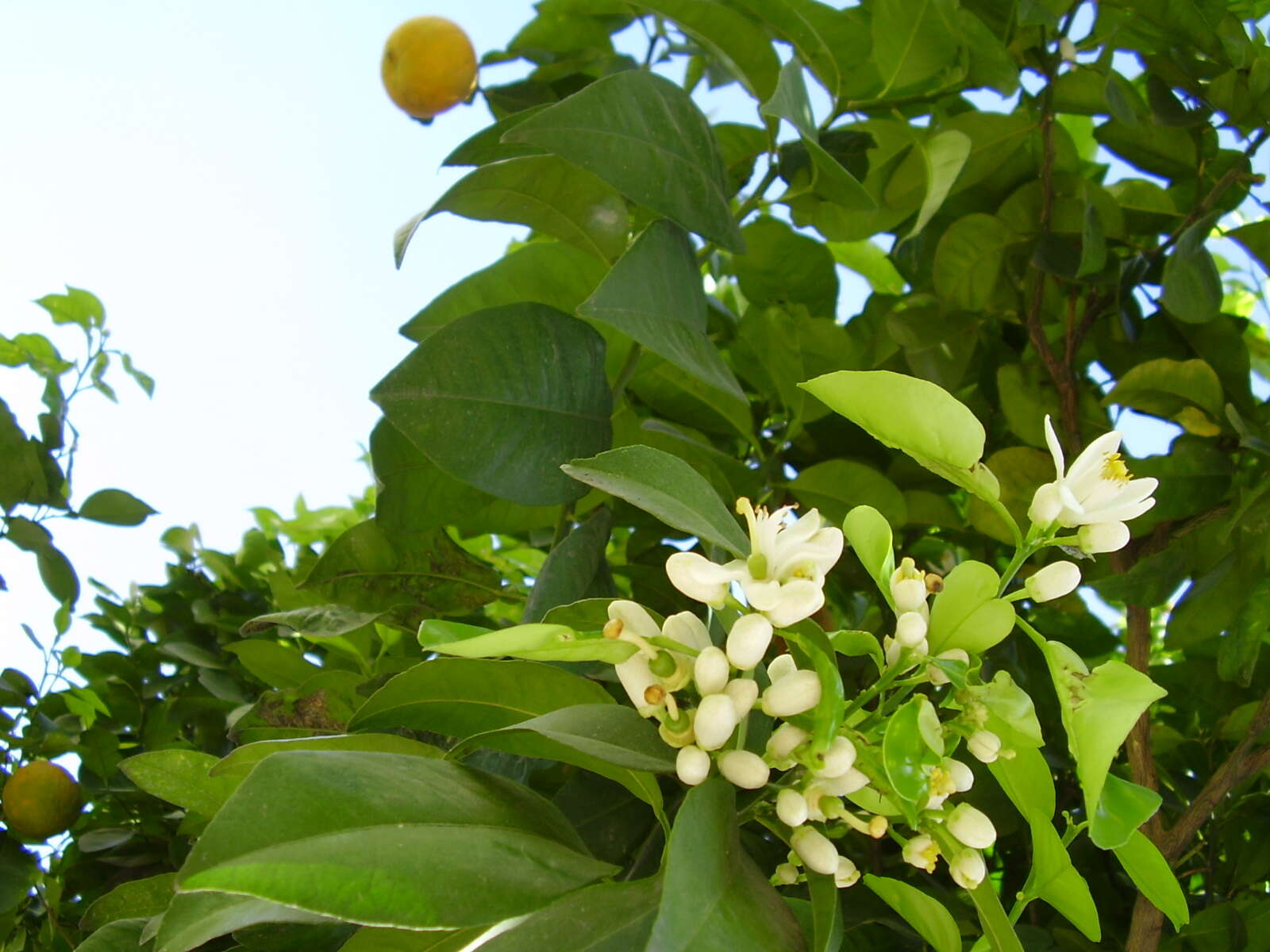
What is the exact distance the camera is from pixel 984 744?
33 centimetres

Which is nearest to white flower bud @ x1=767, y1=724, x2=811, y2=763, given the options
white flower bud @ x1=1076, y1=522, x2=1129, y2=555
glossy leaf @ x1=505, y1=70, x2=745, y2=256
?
white flower bud @ x1=1076, y1=522, x2=1129, y2=555

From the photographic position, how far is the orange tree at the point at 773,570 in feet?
1.05

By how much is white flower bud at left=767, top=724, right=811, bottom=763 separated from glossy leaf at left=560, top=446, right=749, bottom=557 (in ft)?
0.17

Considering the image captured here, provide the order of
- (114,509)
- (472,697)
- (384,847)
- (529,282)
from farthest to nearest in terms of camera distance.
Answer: (114,509) < (529,282) < (472,697) < (384,847)

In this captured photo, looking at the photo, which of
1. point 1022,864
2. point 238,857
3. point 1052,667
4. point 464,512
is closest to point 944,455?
point 1052,667

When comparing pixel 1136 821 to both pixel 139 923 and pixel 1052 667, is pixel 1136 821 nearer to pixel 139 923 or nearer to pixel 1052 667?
pixel 1052 667

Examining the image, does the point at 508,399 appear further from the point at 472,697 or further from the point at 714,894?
the point at 714,894

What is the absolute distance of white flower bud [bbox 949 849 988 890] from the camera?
1.15 ft

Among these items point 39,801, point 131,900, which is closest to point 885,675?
point 131,900

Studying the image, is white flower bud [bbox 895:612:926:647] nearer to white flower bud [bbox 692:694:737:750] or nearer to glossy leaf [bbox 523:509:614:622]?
white flower bud [bbox 692:694:737:750]

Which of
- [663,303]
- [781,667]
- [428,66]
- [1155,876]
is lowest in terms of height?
[1155,876]

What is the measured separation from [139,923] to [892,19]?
566 millimetres

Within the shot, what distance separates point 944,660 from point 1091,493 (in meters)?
0.08

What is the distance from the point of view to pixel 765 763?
34cm
